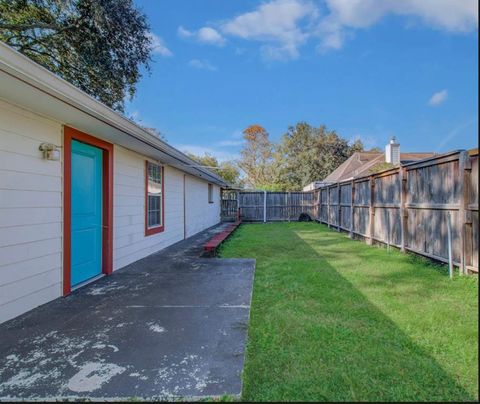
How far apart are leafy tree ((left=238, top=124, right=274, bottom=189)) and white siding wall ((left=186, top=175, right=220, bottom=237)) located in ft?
56.8

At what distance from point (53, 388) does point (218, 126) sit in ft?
80.8

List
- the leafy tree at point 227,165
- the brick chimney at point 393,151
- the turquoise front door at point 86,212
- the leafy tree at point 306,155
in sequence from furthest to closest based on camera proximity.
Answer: the leafy tree at point 306,155 → the leafy tree at point 227,165 → the brick chimney at point 393,151 → the turquoise front door at point 86,212

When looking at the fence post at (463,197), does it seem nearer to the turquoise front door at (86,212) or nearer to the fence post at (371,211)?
the fence post at (371,211)

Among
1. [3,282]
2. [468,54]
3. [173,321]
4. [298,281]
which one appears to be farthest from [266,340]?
[3,282]

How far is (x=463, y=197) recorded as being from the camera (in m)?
4.32

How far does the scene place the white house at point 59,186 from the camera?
125 inches

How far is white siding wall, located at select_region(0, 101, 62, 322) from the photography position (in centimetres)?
321

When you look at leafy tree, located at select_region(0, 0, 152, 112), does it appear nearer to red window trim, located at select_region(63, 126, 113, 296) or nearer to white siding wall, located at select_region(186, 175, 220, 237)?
red window trim, located at select_region(63, 126, 113, 296)

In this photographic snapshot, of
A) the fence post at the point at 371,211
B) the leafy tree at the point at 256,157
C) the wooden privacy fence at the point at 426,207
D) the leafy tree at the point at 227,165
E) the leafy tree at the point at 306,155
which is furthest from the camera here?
the leafy tree at the point at 306,155

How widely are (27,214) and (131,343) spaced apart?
2052 millimetres

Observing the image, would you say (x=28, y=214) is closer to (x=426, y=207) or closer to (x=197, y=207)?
(x=426, y=207)

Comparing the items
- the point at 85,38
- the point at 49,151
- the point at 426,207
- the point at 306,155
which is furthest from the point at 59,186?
the point at 306,155

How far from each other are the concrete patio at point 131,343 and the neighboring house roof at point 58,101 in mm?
2317

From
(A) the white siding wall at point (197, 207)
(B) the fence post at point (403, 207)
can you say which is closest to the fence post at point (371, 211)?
(B) the fence post at point (403, 207)
